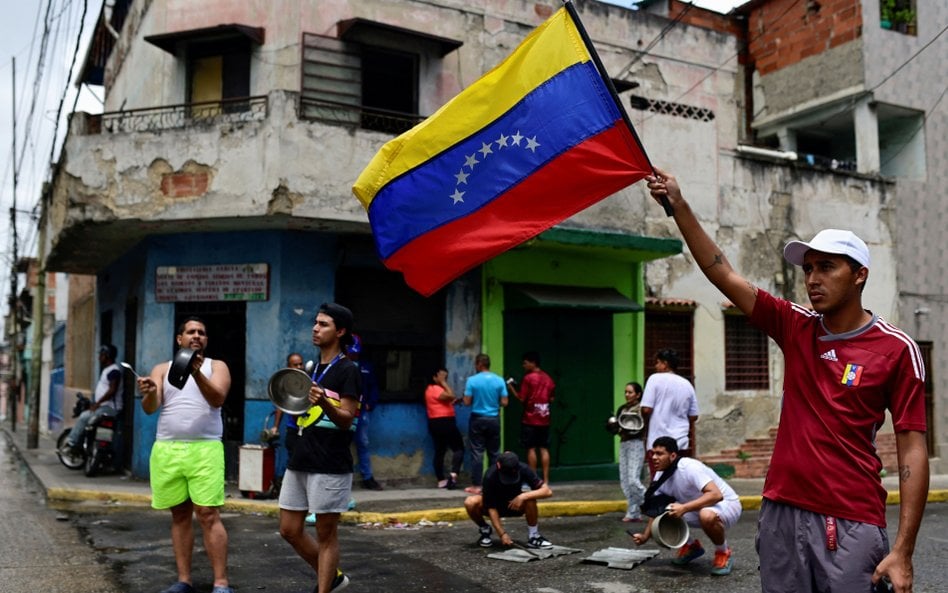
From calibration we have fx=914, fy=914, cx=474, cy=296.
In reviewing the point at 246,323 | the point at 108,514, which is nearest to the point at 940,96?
the point at 246,323

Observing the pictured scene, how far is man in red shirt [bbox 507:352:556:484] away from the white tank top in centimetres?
637

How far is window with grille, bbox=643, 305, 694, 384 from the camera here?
14852mm

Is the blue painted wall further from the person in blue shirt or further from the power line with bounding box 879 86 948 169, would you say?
the power line with bounding box 879 86 948 169

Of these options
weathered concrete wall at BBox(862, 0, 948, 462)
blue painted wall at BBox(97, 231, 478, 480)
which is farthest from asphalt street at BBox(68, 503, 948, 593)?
weathered concrete wall at BBox(862, 0, 948, 462)

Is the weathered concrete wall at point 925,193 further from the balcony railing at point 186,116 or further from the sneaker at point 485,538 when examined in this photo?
the sneaker at point 485,538

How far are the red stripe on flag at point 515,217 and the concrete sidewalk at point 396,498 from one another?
5.11 m

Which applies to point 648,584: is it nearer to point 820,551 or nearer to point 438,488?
point 820,551

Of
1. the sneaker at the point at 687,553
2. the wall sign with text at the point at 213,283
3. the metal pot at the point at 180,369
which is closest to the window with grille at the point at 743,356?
the wall sign with text at the point at 213,283

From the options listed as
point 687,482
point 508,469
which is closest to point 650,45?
point 508,469

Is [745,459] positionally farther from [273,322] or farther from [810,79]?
[273,322]

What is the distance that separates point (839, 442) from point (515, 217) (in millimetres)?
2448

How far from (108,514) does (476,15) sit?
838 cm

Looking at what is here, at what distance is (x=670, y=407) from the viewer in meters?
9.08

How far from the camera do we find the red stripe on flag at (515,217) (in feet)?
15.4
